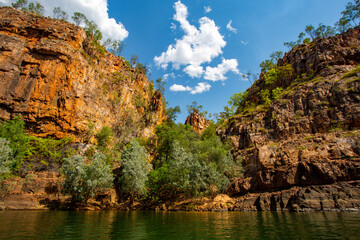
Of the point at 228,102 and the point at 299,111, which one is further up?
the point at 228,102

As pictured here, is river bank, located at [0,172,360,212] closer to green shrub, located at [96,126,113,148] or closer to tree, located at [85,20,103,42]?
green shrub, located at [96,126,113,148]

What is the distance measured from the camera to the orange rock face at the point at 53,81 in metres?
42.6

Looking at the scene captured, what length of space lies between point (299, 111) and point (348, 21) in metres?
47.7

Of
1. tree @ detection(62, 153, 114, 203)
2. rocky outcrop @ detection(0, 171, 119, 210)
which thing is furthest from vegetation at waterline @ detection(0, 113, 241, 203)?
rocky outcrop @ detection(0, 171, 119, 210)

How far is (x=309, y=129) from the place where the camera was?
41094 mm

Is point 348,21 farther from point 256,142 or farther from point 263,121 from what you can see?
point 256,142

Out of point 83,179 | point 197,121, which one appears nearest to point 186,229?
point 83,179

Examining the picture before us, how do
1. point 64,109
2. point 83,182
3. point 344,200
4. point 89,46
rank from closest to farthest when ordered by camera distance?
point 344,200 → point 83,182 → point 64,109 → point 89,46

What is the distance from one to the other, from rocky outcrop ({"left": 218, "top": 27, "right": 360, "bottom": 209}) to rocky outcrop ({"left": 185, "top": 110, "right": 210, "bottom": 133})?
42.7 meters

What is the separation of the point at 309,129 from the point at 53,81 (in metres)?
60.4

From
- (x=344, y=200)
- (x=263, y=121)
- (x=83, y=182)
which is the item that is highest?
(x=263, y=121)

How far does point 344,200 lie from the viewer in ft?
78.3

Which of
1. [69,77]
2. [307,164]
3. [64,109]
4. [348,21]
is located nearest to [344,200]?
[307,164]

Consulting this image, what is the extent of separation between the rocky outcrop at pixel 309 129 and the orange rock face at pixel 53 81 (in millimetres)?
37135
